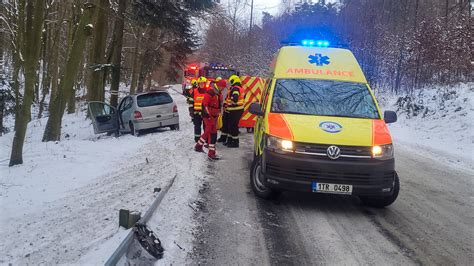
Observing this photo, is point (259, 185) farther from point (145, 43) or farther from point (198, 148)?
point (145, 43)

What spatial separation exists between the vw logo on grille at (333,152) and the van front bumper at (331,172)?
0.06m

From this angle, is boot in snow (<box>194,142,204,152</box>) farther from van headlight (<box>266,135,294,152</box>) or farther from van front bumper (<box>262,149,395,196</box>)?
van front bumper (<box>262,149,395,196</box>)

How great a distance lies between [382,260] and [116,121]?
13.0 meters

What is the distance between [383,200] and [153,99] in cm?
1120

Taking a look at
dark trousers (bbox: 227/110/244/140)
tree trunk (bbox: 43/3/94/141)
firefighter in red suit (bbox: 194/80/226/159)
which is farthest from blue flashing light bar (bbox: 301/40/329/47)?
tree trunk (bbox: 43/3/94/141)

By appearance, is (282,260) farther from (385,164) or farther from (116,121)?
(116,121)

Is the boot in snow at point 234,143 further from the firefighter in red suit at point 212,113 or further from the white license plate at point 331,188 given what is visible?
the white license plate at point 331,188

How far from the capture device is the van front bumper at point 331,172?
6371 millimetres

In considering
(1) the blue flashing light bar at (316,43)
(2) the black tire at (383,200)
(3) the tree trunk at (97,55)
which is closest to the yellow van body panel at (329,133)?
(2) the black tire at (383,200)

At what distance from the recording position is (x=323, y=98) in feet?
24.8

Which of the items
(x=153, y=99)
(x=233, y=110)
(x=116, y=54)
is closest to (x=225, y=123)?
(x=233, y=110)

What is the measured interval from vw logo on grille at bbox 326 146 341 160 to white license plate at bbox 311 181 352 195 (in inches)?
15.7

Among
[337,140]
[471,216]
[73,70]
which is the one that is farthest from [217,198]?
[73,70]

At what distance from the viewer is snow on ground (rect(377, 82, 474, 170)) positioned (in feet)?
42.7
